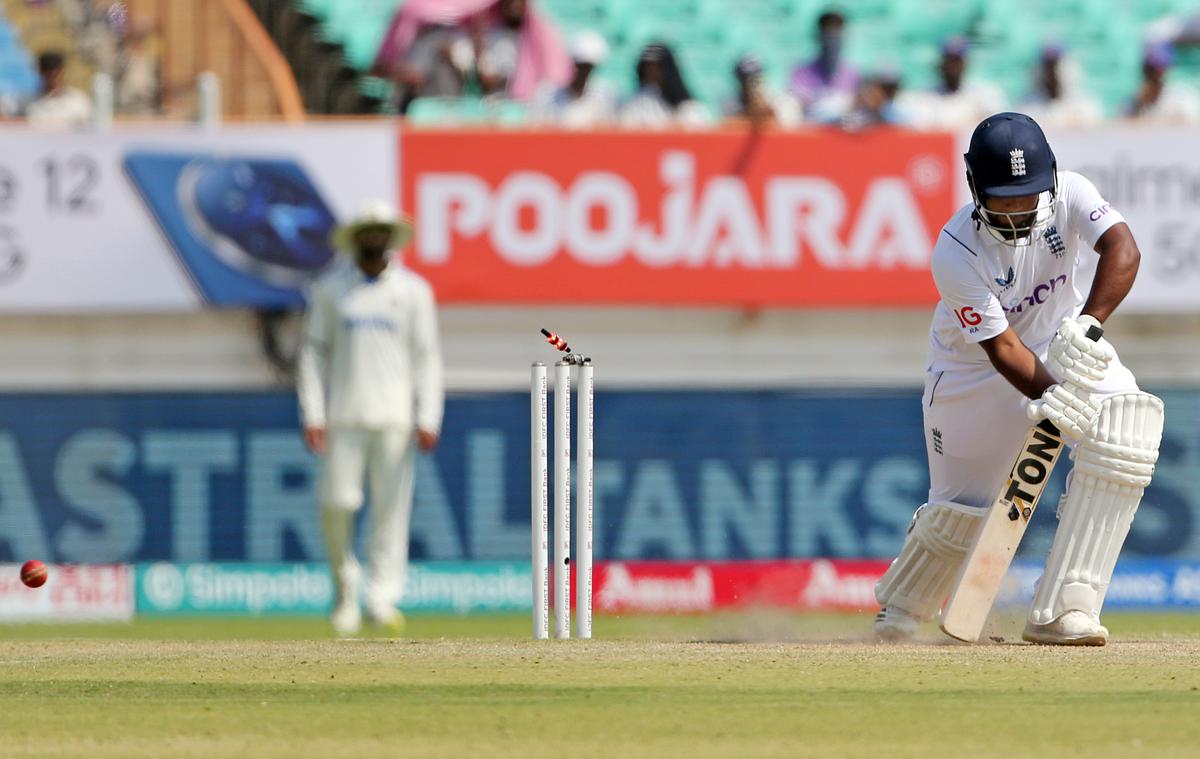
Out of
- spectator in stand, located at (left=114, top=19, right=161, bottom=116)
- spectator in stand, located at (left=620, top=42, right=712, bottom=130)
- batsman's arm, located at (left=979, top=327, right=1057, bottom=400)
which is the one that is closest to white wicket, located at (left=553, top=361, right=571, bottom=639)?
batsman's arm, located at (left=979, top=327, right=1057, bottom=400)

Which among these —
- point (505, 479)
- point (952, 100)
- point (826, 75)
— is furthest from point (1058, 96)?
point (505, 479)

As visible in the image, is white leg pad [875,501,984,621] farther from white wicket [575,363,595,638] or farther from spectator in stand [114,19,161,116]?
spectator in stand [114,19,161,116]

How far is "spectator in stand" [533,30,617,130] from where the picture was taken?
41.3 ft

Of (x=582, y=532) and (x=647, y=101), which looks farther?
(x=647, y=101)

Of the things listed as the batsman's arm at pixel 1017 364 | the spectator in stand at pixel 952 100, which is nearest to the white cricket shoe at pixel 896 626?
the batsman's arm at pixel 1017 364

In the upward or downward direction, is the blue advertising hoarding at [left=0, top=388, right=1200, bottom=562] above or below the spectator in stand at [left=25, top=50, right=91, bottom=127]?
below

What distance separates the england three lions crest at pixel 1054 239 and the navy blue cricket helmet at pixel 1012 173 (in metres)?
0.03

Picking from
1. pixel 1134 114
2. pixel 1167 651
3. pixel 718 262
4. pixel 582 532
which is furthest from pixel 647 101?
pixel 1167 651

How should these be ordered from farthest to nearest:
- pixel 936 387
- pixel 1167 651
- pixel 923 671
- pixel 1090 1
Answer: pixel 1090 1 → pixel 936 387 → pixel 1167 651 → pixel 923 671

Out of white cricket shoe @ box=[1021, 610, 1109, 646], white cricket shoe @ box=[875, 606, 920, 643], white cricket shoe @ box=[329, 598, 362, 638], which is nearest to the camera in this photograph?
white cricket shoe @ box=[1021, 610, 1109, 646]

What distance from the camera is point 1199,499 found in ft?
41.6

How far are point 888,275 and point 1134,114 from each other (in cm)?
194

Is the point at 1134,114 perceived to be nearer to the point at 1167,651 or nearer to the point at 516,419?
the point at 516,419

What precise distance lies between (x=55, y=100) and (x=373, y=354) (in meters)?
3.25
